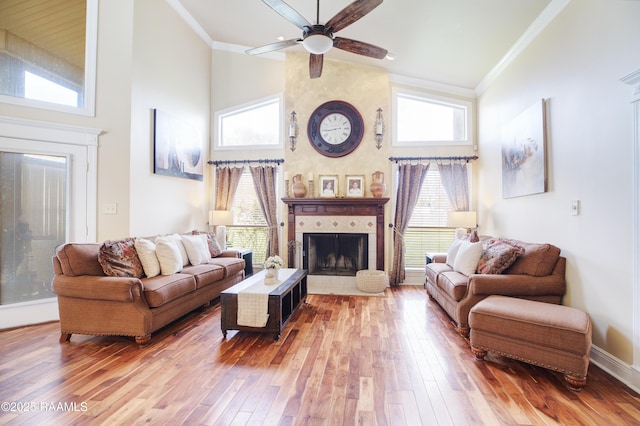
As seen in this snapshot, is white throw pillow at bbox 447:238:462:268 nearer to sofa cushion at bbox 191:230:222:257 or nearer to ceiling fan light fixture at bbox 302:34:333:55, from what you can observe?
ceiling fan light fixture at bbox 302:34:333:55

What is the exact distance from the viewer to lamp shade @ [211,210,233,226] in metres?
5.21

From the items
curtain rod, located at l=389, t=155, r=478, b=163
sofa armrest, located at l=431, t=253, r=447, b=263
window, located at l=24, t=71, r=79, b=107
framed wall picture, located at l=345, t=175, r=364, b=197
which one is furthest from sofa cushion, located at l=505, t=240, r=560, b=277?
window, located at l=24, t=71, r=79, b=107

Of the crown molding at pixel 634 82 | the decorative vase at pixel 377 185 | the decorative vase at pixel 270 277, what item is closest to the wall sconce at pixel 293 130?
the decorative vase at pixel 377 185

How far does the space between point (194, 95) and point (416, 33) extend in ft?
12.5

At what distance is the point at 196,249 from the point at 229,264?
0.51 m

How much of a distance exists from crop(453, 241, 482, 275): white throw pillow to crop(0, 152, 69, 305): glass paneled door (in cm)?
487

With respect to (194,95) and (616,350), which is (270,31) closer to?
(194,95)

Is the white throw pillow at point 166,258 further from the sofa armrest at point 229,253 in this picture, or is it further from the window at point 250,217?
the window at point 250,217

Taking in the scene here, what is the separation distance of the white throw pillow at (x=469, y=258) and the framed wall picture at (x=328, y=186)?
2.46 m

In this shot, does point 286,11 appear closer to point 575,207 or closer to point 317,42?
point 317,42

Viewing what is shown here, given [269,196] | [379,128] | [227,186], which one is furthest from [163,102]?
[379,128]

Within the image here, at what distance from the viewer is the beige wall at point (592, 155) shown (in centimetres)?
223

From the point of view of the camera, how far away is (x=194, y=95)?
528 centimetres

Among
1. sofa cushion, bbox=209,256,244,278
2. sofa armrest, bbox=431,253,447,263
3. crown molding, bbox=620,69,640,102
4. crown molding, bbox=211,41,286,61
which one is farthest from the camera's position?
crown molding, bbox=211,41,286,61
